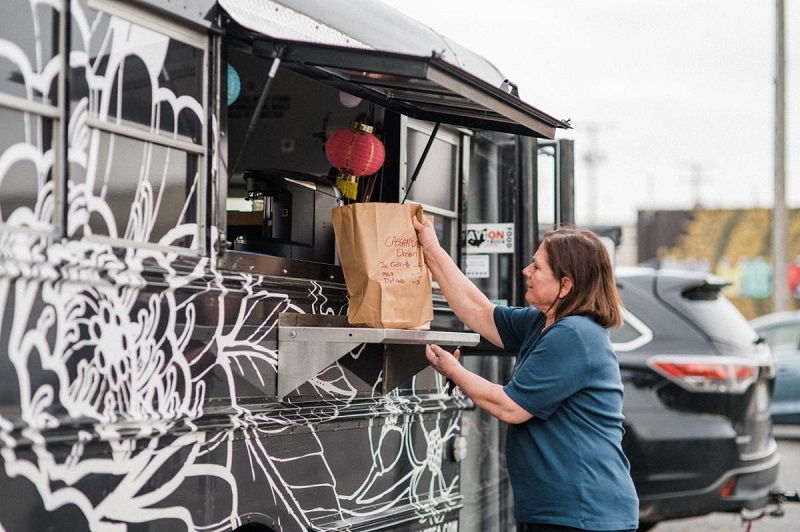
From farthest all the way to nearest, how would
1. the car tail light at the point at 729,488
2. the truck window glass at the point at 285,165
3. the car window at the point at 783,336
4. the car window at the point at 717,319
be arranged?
the car window at the point at 783,336 < the car window at the point at 717,319 < the car tail light at the point at 729,488 < the truck window glass at the point at 285,165

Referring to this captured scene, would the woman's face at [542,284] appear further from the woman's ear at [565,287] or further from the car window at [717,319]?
the car window at [717,319]

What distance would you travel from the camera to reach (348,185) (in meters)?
4.54

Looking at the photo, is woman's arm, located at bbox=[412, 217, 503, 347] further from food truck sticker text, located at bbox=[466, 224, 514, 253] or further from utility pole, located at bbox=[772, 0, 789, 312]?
utility pole, located at bbox=[772, 0, 789, 312]

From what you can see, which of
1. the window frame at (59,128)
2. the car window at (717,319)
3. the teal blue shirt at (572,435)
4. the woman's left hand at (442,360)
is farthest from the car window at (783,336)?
the window frame at (59,128)

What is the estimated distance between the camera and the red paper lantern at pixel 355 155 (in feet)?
14.7

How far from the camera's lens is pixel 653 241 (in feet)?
113

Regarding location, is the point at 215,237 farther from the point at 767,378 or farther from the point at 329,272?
the point at 767,378

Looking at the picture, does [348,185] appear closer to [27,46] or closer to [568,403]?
[568,403]

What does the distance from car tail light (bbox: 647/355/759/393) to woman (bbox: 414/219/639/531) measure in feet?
11.3

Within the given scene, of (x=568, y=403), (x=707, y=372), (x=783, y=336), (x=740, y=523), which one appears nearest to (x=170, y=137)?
(x=568, y=403)

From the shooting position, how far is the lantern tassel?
179 inches

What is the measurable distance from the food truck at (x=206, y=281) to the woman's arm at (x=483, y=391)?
0.12 meters

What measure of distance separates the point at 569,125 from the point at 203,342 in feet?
6.52

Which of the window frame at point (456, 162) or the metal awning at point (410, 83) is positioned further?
the window frame at point (456, 162)
